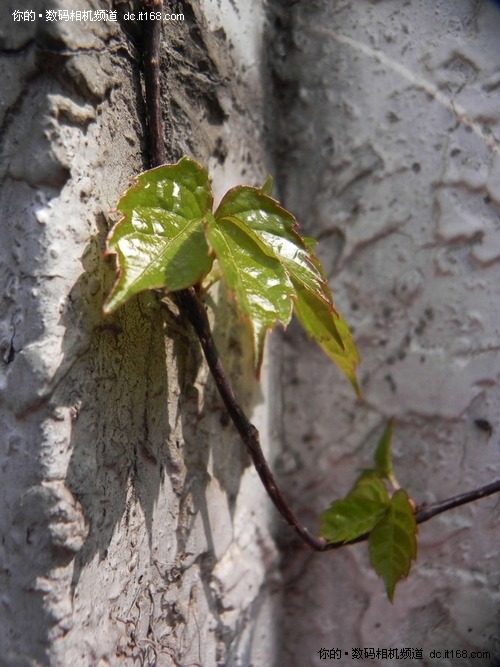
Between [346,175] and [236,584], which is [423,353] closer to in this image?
[346,175]

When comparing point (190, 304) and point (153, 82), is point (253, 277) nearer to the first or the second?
point (190, 304)

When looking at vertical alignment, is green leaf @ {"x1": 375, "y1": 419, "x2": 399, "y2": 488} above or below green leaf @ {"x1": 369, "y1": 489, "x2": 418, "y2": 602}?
above

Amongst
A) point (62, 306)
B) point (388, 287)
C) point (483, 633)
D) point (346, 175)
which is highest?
point (346, 175)

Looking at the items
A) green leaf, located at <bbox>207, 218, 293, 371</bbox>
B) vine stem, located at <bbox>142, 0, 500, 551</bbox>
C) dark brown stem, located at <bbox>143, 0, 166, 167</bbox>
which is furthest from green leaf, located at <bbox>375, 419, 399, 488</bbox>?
dark brown stem, located at <bbox>143, 0, 166, 167</bbox>

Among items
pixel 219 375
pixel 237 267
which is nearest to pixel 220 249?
pixel 237 267

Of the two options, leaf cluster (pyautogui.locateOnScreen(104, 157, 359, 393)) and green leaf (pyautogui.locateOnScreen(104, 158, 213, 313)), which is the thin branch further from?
green leaf (pyautogui.locateOnScreen(104, 158, 213, 313))

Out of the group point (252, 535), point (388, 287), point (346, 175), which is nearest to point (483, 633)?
point (252, 535)
